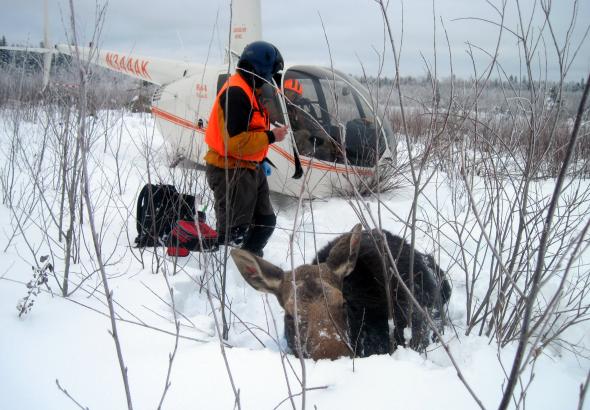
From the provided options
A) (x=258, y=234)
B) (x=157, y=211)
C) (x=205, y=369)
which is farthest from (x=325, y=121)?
(x=205, y=369)

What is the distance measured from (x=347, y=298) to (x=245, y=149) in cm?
179

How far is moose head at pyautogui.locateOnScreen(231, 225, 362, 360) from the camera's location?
2.13m

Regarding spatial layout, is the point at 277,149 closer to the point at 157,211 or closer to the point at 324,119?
the point at 324,119

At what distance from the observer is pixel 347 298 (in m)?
2.77

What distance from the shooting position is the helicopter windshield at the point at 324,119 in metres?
5.63

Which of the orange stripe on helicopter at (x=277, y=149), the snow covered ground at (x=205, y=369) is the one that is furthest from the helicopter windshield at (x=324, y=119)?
the snow covered ground at (x=205, y=369)

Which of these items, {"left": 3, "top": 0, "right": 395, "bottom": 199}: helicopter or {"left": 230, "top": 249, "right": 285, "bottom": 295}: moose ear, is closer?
{"left": 230, "top": 249, "right": 285, "bottom": 295}: moose ear

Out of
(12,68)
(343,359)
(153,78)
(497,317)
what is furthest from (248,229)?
(153,78)

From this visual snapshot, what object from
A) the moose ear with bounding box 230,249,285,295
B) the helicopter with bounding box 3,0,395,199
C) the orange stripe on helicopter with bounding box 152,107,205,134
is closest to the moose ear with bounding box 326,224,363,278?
the moose ear with bounding box 230,249,285,295

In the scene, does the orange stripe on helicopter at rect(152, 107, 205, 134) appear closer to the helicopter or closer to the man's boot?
the helicopter

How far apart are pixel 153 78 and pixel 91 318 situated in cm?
799

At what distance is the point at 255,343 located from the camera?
2982mm

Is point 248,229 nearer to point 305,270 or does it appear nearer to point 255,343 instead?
point 255,343

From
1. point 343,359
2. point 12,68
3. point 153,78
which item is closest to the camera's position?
point 343,359
